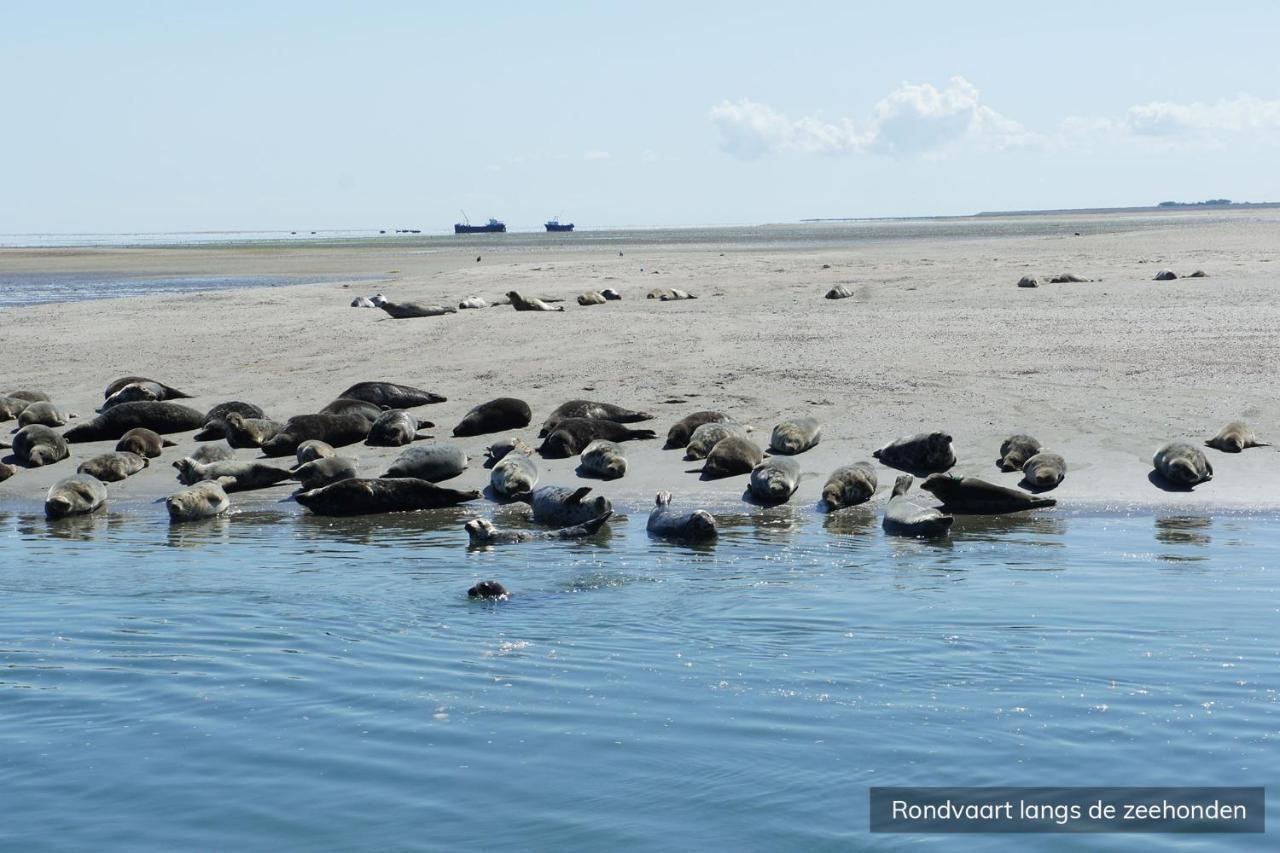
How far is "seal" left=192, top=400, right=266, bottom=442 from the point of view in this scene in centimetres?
1174

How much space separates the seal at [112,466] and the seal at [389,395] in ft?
6.71

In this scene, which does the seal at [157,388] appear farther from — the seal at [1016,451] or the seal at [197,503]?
the seal at [1016,451]

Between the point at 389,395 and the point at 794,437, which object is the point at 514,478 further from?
the point at 389,395

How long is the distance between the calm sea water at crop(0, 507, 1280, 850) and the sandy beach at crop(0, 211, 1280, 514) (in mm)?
2016

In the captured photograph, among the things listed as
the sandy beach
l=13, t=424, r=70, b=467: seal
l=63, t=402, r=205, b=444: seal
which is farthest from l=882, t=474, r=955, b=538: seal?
l=13, t=424, r=70, b=467: seal

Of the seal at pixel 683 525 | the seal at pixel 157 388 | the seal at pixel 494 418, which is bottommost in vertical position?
the seal at pixel 683 525

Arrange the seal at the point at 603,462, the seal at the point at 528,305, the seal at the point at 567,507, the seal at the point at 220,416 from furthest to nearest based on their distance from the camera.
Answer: the seal at the point at 528,305, the seal at the point at 220,416, the seal at the point at 603,462, the seal at the point at 567,507

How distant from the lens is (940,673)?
5488mm

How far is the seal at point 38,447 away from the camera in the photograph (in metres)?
11.2

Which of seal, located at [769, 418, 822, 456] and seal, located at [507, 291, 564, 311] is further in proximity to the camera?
seal, located at [507, 291, 564, 311]

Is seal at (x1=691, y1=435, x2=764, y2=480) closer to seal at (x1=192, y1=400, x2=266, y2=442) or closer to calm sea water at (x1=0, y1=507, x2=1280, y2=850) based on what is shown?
calm sea water at (x1=0, y1=507, x2=1280, y2=850)

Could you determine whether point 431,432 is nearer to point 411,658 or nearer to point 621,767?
point 411,658

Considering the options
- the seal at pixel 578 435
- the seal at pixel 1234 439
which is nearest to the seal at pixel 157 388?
the seal at pixel 578 435

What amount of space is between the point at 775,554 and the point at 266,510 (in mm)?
3878
